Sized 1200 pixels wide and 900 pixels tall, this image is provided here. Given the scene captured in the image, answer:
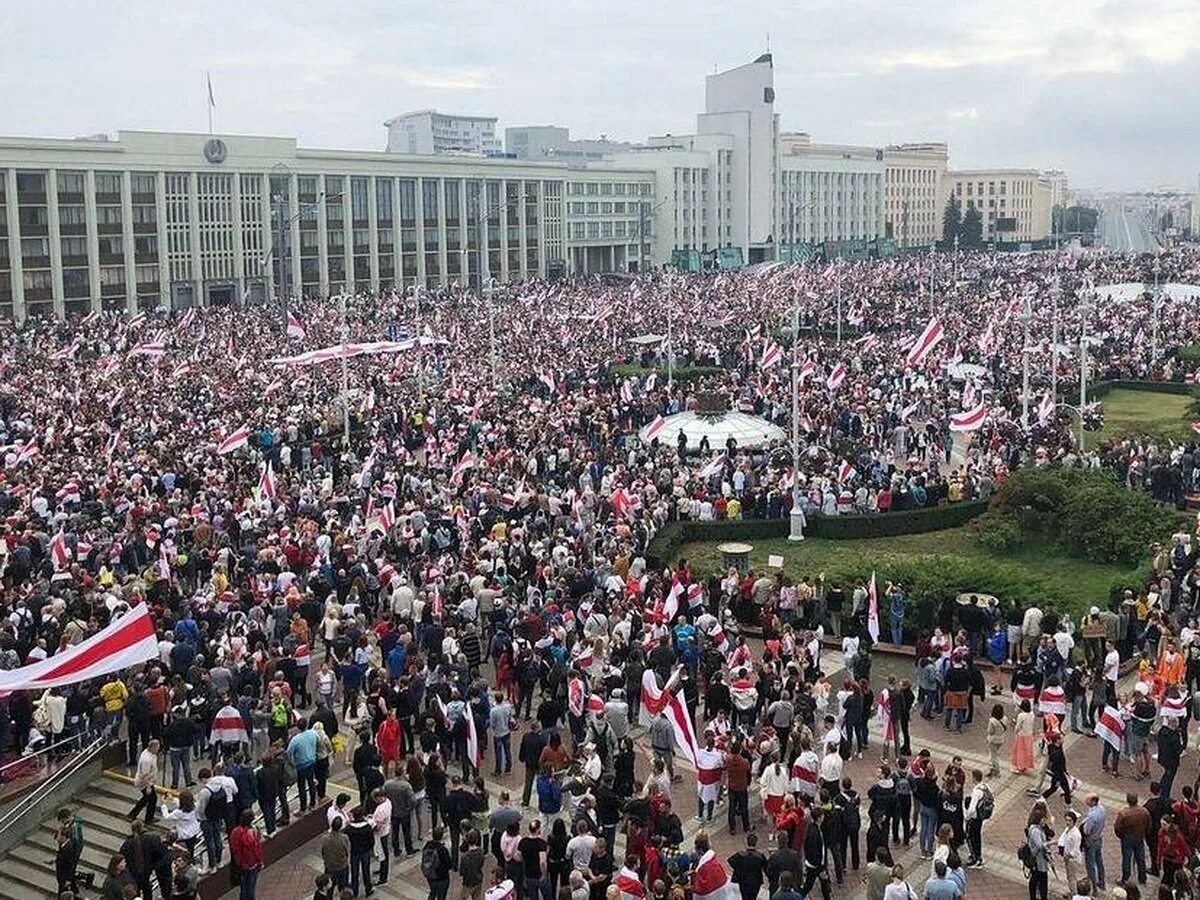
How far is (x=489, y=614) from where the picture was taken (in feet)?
65.0

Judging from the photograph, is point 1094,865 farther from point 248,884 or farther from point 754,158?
point 754,158

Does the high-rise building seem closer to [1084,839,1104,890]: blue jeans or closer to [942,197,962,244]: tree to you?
[942,197,962,244]: tree

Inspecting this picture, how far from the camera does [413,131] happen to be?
615 feet

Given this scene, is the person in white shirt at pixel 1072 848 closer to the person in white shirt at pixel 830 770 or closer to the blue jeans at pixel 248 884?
the person in white shirt at pixel 830 770

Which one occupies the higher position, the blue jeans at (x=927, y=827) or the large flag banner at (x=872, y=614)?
the large flag banner at (x=872, y=614)

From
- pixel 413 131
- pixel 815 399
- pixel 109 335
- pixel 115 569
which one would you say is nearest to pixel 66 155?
pixel 109 335

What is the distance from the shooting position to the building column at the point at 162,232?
81438 mm

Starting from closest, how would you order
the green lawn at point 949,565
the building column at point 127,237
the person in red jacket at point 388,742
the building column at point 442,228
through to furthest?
the person in red jacket at point 388,742
the green lawn at point 949,565
the building column at point 127,237
the building column at point 442,228

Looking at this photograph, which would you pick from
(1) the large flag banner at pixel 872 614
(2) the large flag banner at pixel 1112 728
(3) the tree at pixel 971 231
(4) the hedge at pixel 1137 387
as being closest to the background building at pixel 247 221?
(4) the hedge at pixel 1137 387

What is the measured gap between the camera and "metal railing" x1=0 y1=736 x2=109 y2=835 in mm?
14688

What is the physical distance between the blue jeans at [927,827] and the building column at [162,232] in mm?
74222

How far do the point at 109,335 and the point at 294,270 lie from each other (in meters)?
33.8

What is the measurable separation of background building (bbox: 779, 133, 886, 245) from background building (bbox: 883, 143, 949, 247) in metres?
7.62

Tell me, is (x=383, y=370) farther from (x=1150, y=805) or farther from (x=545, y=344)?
(x=1150, y=805)
